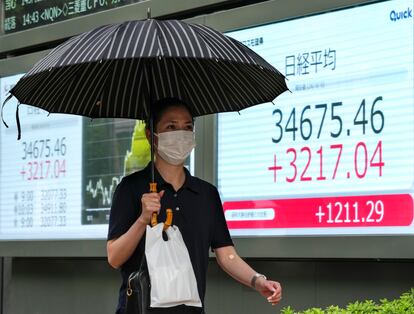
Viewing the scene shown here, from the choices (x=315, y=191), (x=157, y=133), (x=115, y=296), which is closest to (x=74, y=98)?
(x=157, y=133)

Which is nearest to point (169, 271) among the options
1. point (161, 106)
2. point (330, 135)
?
point (161, 106)

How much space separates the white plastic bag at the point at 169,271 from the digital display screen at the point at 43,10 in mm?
4203

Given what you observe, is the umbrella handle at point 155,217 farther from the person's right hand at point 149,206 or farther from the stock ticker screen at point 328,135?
the stock ticker screen at point 328,135

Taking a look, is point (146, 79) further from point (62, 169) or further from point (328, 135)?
point (62, 169)

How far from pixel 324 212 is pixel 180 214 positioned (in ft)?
6.89

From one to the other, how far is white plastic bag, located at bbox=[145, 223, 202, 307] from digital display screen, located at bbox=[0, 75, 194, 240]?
341cm

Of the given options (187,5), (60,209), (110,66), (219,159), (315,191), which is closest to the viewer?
(110,66)

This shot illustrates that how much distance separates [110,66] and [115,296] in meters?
3.45

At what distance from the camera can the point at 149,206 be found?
3.59 meters

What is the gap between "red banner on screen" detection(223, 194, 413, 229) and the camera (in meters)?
5.38

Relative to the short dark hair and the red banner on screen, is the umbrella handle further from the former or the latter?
the red banner on screen

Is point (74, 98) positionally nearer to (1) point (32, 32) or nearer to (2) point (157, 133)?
(2) point (157, 133)

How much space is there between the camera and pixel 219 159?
6457 mm

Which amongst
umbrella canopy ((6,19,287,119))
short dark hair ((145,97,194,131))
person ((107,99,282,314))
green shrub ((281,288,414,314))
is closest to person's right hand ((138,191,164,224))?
person ((107,99,282,314))
